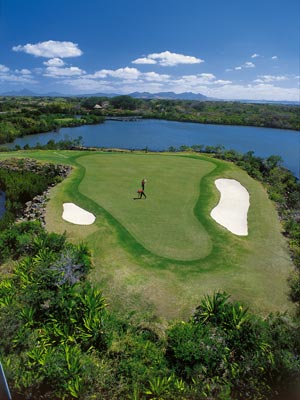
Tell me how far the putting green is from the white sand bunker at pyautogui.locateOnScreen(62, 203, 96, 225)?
1.08 metres

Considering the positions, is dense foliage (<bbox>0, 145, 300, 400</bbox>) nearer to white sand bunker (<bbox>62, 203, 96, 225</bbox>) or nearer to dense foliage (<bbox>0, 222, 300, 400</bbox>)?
dense foliage (<bbox>0, 222, 300, 400</bbox>)

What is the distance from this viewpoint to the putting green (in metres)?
11.2

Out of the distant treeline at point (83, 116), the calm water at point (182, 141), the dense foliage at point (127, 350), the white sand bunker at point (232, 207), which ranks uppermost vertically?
the distant treeline at point (83, 116)

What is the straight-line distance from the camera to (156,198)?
15.8m

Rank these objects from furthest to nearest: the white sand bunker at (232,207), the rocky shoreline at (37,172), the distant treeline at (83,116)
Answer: the distant treeline at (83,116)
the rocky shoreline at (37,172)
the white sand bunker at (232,207)

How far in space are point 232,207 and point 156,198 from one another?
4410mm

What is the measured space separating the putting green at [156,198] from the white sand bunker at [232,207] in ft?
4.60

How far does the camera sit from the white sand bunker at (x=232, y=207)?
13156 mm

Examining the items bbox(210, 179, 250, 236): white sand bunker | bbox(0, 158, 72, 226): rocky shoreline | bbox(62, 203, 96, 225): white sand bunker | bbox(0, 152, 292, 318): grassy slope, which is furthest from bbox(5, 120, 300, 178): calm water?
bbox(62, 203, 96, 225): white sand bunker

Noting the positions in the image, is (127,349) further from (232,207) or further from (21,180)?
(21,180)

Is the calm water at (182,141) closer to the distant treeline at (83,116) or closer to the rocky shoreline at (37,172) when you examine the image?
the distant treeline at (83,116)

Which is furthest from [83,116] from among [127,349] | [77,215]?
[127,349]

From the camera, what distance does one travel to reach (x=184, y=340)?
6047mm

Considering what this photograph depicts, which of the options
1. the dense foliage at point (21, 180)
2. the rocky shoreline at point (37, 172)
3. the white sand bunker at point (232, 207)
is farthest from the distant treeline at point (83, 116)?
the white sand bunker at point (232, 207)
